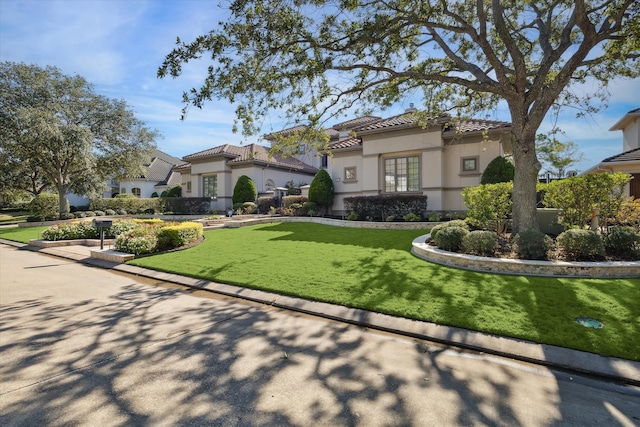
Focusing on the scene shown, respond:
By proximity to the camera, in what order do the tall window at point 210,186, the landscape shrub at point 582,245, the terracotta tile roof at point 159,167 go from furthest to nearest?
the terracotta tile roof at point 159,167, the tall window at point 210,186, the landscape shrub at point 582,245

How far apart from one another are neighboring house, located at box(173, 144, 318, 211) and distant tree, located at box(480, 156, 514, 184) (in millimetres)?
14202

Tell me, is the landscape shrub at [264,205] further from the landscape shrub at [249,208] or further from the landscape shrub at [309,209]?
the landscape shrub at [309,209]

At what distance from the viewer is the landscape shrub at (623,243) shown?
645 cm

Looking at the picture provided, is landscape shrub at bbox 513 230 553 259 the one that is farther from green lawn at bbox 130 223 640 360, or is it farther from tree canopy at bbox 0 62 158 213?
tree canopy at bbox 0 62 158 213

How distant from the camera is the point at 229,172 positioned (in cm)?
2459

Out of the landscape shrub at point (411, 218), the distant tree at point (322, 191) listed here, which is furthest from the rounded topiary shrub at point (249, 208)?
the landscape shrub at point (411, 218)

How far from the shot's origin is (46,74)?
22125mm

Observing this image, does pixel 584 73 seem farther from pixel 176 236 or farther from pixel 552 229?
pixel 176 236

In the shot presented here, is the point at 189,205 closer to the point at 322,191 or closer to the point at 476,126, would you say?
the point at 322,191

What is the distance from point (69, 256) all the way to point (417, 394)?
38.7ft

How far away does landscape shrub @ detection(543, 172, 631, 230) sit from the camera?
7.23 m

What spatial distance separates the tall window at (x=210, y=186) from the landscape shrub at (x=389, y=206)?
13842mm

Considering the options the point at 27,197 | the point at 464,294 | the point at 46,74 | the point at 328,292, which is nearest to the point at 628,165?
the point at 464,294

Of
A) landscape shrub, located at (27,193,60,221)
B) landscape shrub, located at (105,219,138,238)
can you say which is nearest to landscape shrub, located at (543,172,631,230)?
landscape shrub, located at (105,219,138,238)
